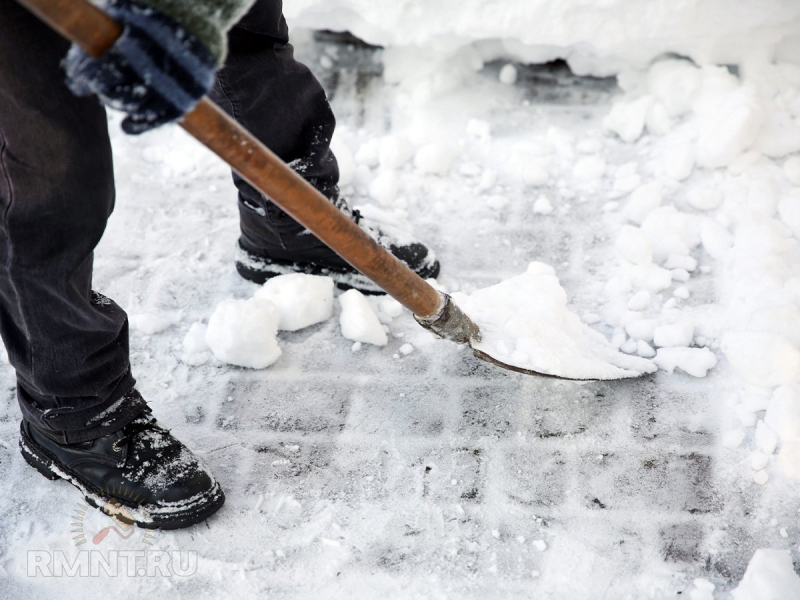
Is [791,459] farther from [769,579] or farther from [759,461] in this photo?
[769,579]

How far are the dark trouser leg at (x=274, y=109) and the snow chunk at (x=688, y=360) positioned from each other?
0.90 metres

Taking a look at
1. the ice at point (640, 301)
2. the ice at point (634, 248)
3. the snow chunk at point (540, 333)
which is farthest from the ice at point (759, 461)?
the ice at point (634, 248)

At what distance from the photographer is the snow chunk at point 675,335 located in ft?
5.50


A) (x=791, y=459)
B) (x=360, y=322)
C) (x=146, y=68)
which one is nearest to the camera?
(x=146, y=68)

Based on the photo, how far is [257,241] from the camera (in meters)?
1.89

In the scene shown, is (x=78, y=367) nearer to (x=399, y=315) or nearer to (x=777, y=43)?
(x=399, y=315)

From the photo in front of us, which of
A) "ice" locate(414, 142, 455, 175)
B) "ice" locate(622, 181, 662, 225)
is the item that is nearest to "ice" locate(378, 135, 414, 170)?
"ice" locate(414, 142, 455, 175)

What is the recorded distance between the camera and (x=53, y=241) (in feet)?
3.77

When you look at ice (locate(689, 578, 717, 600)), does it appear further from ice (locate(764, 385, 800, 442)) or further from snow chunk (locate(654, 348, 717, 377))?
snow chunk (locate(654, 348, 717, 377))

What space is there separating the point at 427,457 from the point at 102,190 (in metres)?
0.84

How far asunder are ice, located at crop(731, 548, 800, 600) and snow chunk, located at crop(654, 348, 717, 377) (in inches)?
17.8

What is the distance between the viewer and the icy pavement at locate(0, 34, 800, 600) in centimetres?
135

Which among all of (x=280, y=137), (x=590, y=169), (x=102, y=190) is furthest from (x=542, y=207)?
(x=102, y=190)

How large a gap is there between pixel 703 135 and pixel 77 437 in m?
1.88
